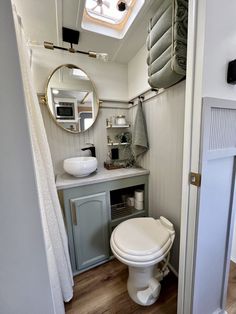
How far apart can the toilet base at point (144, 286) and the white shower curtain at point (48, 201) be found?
1.62 feet

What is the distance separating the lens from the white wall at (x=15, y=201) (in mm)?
351

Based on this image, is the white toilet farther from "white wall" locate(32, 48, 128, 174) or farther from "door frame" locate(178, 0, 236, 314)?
"white wall" locate(32, 48, 128, 174)

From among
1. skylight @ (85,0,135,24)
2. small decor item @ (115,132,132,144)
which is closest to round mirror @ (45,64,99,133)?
small decor item @ (115,132,132,144)

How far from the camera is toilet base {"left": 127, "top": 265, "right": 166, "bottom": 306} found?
1.02 m

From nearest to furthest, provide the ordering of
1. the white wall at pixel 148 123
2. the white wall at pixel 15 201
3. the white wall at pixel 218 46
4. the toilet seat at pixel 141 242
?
the white wall at pixel 15 201 < the white wall at pixel 218 46 < the toilet seat at pixel 141 242 < the white wall at pixel 148 123

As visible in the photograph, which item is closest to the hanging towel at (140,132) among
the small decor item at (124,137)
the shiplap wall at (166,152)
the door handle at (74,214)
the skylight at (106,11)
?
the shiplap wall at (166,152)

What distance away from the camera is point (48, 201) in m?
0.87

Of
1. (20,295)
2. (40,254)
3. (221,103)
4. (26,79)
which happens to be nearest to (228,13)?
(221,103)

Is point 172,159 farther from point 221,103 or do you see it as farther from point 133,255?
point 133,255

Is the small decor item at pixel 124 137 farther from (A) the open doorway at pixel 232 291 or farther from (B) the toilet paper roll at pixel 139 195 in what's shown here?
(A) the open doorway at pixel 232 291

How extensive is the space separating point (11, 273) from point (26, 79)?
85cm

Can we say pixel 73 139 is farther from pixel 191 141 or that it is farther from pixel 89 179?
pixel 191 141

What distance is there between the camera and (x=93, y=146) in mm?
1621

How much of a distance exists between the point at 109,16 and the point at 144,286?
2.15 m
